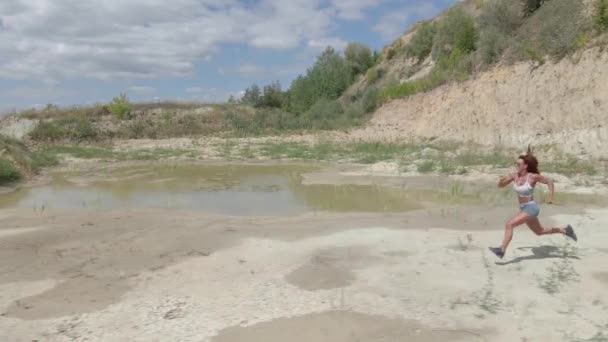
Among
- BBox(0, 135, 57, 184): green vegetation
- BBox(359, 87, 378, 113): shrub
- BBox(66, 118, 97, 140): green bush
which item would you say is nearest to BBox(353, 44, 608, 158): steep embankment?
BBox(359, 87, 378, 113): shrub

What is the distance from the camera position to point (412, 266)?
8281 mm

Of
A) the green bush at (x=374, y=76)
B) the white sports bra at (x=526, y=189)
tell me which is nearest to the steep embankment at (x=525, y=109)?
the white sports bra at (x=526, y=189)

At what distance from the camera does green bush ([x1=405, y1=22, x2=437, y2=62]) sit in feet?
131

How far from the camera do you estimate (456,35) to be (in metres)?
34.4

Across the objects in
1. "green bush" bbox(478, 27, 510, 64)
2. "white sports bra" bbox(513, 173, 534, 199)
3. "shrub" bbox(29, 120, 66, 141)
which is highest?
"green bush" bbox(478, 27, 510, 64)

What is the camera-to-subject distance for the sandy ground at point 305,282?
20.3 ft

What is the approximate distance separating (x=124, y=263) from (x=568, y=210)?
8957 millimetres

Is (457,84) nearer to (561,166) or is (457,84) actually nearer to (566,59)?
(566,59)

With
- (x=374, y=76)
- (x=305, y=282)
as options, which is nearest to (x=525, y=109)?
(x=305, y=282)

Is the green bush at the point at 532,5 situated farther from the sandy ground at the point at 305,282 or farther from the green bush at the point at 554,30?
the sandy ground at the point at 305,282

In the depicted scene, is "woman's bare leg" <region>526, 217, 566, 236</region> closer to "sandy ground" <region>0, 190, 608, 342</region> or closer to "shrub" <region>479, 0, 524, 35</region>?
"sandy ground" <region>0, 190, 608, 342</region>

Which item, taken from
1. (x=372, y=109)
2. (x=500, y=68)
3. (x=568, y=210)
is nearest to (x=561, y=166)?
(x=568, y=210)

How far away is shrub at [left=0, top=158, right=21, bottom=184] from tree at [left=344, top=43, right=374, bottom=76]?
36.3 meters

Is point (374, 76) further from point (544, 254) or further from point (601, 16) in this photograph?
point (544, 254)
